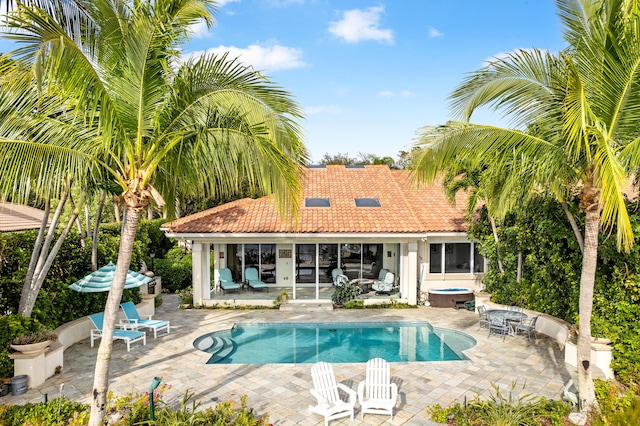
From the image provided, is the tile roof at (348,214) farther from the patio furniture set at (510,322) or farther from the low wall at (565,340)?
the patio furniture set at (510,322)

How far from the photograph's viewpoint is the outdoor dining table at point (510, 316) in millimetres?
12617

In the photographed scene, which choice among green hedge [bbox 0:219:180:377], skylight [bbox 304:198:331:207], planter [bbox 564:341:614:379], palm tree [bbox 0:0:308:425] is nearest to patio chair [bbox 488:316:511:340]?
planter [bbox 564:341:614:379]

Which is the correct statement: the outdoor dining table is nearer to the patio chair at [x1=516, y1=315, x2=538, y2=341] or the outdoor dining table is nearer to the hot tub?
the patio chair at [x1=516, y1=315, x2=538, y2=341]

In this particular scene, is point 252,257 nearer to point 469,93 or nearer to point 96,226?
point 96,226

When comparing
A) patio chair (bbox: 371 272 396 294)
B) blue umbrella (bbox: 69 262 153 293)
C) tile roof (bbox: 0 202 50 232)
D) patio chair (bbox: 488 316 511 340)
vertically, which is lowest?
patio chair (bbox: 488 316 511 340)

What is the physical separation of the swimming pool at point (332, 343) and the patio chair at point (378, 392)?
11.0 feet

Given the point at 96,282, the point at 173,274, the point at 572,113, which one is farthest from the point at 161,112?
the point at 173,274

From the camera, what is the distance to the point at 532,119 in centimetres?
745

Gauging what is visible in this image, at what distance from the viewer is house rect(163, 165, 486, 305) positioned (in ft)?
54.5

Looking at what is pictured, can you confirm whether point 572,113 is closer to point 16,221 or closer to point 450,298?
point 450,298

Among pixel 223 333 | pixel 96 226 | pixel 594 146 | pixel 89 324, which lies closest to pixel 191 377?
pixel 223 333

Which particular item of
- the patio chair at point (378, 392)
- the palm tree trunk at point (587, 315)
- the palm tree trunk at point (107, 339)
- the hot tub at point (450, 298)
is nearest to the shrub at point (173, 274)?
the hot tub at point (450, 298)

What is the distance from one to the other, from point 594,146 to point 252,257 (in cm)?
1618

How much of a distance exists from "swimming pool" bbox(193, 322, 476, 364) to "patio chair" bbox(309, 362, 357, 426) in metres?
3.44
